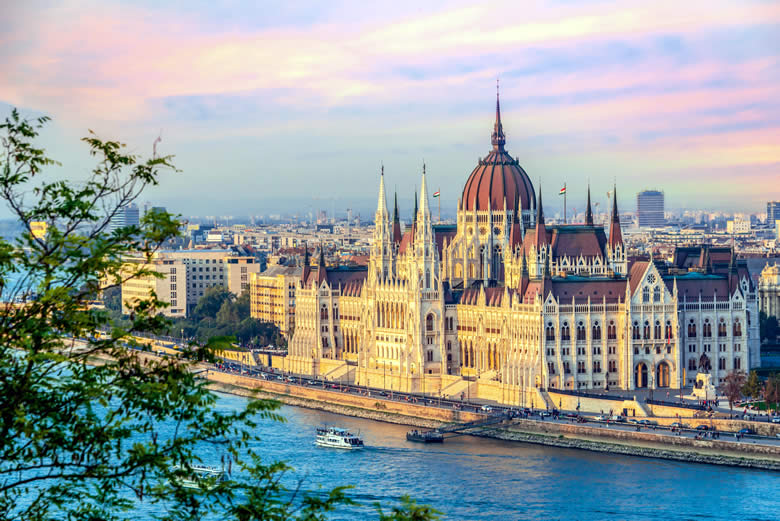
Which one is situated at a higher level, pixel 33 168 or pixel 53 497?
pixel 33 168

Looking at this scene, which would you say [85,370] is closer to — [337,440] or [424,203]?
[337,440]

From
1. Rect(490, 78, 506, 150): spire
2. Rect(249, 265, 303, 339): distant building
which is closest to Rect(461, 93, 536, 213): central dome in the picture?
Rect(490, 78, 506, 150): spire

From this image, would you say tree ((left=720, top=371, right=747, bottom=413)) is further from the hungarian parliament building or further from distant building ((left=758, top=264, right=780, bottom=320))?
distant building ((left=758, top=264, right=780, bottom=320))

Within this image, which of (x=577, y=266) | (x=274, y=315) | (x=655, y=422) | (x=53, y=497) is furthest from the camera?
(x=274, y=315)

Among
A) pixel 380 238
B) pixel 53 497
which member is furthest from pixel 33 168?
pixel 380 238

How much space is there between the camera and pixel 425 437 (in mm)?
94750

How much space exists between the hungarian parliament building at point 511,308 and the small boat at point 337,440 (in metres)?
15.1

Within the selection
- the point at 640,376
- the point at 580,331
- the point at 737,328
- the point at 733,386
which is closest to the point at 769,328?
the point at 737,328

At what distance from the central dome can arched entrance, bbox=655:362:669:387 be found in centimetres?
2559

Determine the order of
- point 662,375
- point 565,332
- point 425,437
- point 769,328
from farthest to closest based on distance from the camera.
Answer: point 769,328, point 662,375, point 565,332, point 425,437

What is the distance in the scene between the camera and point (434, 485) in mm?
78812

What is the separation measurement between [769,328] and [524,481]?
6161 centimetres

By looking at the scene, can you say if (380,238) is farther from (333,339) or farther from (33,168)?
(33,168)

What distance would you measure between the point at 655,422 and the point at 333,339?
1725 inches
